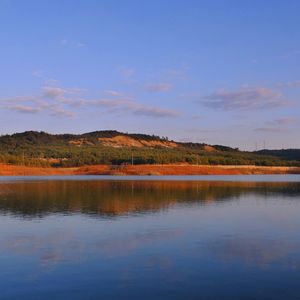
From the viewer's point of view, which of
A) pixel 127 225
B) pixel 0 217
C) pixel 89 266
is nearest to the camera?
pixel 89 266

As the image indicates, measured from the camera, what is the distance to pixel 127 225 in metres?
24.7

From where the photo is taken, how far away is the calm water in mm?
12891

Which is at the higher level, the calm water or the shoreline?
the shoreline

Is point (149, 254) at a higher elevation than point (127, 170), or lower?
lower

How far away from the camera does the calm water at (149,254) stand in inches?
508

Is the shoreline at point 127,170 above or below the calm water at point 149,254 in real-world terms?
above

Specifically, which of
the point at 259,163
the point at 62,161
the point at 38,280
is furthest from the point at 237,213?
the point at 259,163

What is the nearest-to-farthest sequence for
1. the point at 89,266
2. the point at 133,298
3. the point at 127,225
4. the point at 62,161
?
the point at 133,298
the point at 89,266
the point at 127,225
the point at 62,161

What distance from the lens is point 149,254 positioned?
56.7ft

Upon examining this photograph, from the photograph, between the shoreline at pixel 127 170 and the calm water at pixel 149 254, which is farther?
the shoreline at pixel 127 170

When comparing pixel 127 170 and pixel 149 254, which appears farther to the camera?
pixel 127 170

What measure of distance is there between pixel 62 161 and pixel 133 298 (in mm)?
125349

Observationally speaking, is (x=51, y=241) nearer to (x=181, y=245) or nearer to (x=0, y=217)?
(x=181, y=245)

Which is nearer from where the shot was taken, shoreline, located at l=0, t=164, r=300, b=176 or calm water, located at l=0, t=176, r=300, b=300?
calm water, located at l=0, t=176, r=300, b=300
